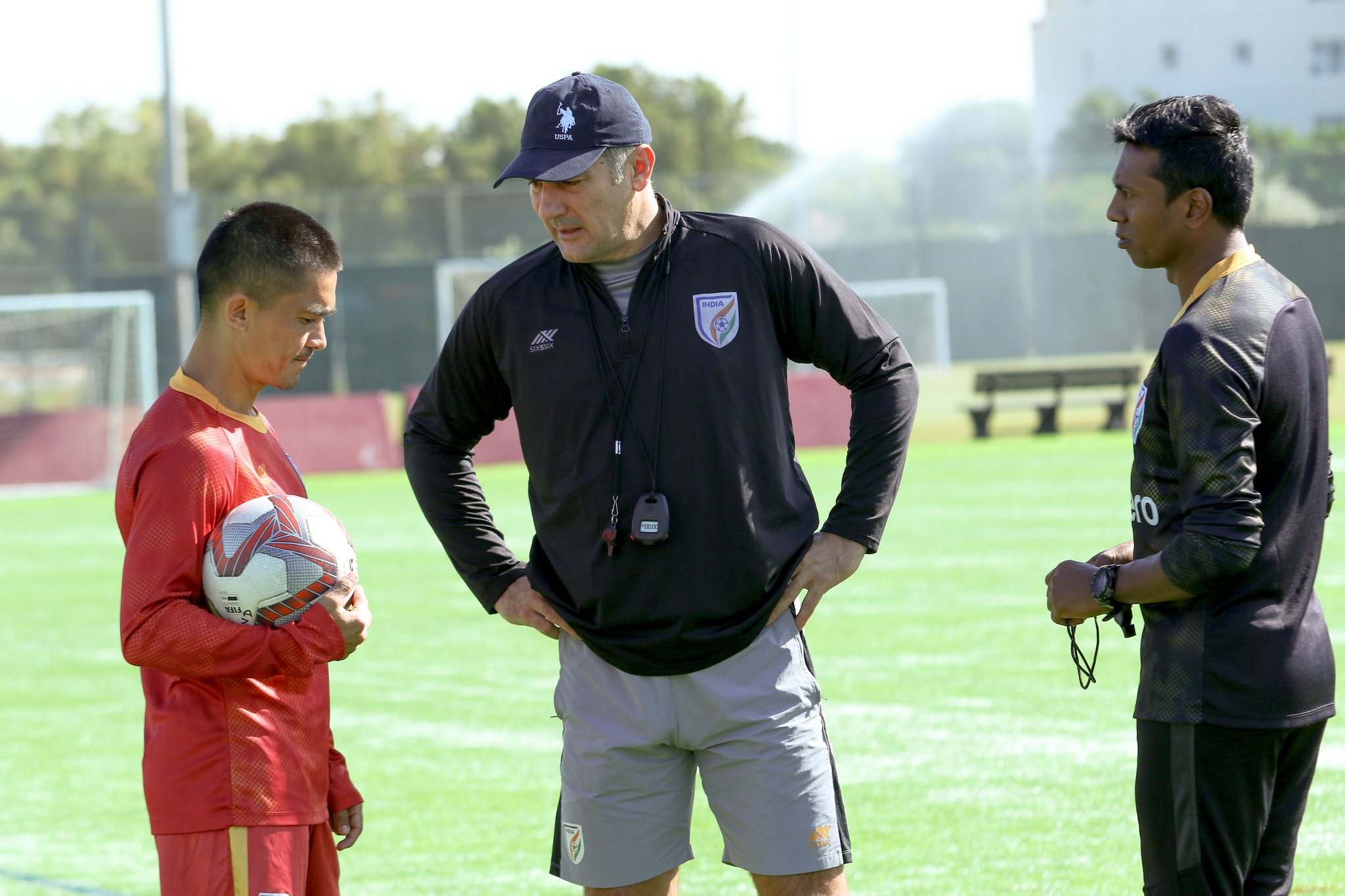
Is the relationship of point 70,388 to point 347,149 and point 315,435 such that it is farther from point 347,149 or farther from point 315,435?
point 347,149

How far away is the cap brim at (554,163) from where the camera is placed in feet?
12.9

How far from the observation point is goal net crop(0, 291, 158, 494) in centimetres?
2467

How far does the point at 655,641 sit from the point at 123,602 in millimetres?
1148

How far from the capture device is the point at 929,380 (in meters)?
40.1

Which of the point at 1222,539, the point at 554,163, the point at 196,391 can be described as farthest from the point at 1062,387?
the point at 196,391

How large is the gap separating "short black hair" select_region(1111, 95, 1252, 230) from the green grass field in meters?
2.79

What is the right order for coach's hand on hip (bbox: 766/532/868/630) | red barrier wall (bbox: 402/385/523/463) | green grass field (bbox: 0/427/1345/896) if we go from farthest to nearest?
red barrier wall (bbox: 402/385/523/463) < green grass field (bbox: 0/427/1345/896) < coach's hand on hip (bbox: 766/532/868/630)

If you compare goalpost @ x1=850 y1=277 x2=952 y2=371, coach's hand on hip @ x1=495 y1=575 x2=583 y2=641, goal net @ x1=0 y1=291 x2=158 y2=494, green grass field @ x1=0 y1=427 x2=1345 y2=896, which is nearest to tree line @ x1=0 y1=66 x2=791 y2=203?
goalpost @ x1=850 y1=277 x2=952 y2=371

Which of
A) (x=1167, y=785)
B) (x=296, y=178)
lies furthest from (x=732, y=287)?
(x=296, y=178)

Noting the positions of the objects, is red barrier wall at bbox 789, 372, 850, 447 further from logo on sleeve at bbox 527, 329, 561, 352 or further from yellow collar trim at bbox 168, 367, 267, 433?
yellow collar trim at bbox 168, 367, 267, 433

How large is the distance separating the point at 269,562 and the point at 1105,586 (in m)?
1.80

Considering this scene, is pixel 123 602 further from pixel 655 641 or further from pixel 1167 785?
pixel 1167 785

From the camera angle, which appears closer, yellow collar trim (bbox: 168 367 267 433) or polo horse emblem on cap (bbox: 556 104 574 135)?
yellow collar trim (bbox: 168 367 267 433)

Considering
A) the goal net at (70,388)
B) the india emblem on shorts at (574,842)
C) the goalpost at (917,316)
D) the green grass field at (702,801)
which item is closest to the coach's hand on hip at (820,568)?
the india emblem on shorts at (574,842)
